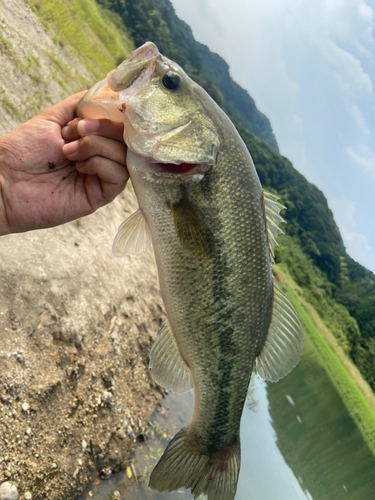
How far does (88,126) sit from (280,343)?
1.91 metres

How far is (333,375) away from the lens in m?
17.9

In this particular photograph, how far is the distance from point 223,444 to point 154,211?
173cm

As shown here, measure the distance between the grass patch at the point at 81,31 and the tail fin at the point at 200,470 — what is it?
11.3 metres

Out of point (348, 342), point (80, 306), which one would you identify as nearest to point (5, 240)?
point (80, 306)

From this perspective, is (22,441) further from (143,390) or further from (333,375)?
(333,375)

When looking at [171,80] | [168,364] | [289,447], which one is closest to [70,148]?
[171,80]

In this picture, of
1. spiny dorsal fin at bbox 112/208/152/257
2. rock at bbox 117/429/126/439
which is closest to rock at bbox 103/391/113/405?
rock at bbox 117/429/126/439

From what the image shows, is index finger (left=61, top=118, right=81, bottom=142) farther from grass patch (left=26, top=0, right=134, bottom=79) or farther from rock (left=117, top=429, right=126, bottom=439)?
grass patch (left=26, top=0, right=134, bottom=79)

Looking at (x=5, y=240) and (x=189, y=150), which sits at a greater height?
(x=189, y=150)

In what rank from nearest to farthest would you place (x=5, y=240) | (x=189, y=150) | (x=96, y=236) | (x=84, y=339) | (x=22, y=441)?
(x=189, y=150) → (x=22, y=441) → (x=5, y=240) → (x=84, y=339) → (x=96, y=236)

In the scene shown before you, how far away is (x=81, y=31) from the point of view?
529 inches

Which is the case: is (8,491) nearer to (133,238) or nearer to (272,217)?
(133,238)

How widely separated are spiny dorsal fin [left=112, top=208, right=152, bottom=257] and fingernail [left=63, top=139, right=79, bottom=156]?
0.54 meters

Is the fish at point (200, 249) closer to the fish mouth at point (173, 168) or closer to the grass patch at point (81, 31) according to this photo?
the fish mouth at point (173, 168)
